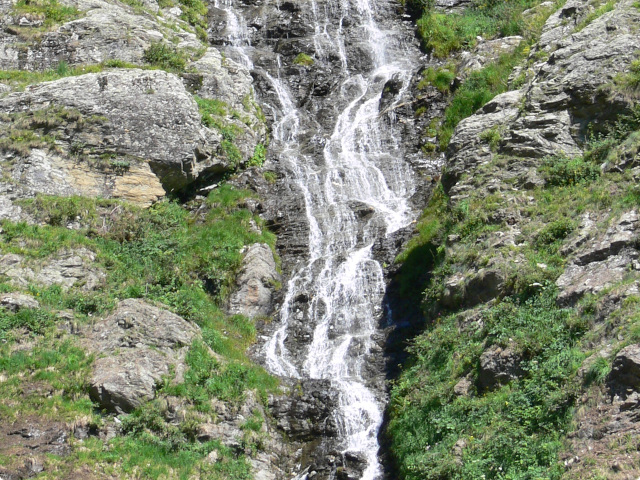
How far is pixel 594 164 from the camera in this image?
51.2 ft

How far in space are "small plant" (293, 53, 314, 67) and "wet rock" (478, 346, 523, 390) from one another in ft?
68.6

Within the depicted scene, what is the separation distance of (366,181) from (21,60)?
1377cm

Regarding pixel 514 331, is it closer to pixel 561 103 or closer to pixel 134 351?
pixel 561 103

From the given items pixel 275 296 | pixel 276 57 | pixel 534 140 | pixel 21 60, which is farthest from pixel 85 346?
pixel 276 57

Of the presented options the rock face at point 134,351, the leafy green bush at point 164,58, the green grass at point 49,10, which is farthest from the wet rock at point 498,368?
the green grass at point 49,10

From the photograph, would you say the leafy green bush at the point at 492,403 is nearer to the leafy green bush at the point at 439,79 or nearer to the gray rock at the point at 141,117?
the gray rock at the point at 141,117

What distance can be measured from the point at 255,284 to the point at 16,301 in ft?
22.3

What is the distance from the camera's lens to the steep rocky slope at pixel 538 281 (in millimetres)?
10109

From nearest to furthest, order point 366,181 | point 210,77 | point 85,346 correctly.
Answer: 1. point 85,346
2. point 366,181
3. point 210,77

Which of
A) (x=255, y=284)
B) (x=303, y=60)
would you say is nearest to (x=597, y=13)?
(x=255, y=284)

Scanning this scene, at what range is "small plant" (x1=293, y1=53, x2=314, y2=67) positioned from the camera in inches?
1195

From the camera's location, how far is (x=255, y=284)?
19.4 m

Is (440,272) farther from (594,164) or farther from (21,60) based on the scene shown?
(21,60)

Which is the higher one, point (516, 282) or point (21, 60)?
point (21, 60)
